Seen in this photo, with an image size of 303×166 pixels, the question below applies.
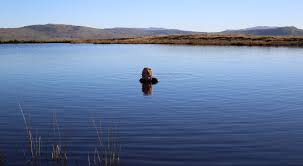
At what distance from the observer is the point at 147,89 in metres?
24.4

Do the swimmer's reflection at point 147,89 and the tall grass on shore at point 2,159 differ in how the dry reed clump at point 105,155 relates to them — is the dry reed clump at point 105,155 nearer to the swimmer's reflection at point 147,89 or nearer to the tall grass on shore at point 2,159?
the tall grass on shore at point 2,159

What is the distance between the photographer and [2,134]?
558 inches

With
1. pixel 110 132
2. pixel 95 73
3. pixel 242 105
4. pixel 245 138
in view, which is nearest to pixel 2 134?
pixel 110 132

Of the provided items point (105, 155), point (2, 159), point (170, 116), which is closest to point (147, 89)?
point (170, 116)

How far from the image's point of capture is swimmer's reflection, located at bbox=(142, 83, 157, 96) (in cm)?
2286

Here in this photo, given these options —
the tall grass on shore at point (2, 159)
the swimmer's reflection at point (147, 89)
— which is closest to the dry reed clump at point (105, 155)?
the tall grass on shore at point (2, 159)

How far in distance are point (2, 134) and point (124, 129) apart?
3.80 m

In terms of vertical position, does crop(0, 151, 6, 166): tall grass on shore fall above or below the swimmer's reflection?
below

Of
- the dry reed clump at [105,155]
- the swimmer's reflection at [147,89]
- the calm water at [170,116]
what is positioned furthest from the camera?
the swimmer's reflection at [147,89]

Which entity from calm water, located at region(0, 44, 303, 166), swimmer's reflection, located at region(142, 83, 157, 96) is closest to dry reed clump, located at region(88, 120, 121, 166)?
calm water, located at region(0, 44, 303, 166)

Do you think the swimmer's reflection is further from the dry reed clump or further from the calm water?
the dry reed clump

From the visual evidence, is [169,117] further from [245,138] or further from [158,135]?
[245,138]

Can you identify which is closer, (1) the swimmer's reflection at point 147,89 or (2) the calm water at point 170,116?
(2) the calm water at point 170,116

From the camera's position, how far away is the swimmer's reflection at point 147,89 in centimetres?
2286
